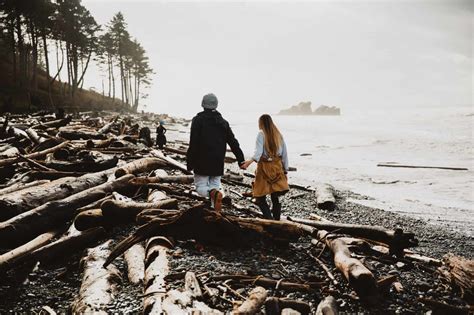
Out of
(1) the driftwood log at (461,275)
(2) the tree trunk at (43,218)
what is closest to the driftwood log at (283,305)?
(1) the driftwood log at (461,275)

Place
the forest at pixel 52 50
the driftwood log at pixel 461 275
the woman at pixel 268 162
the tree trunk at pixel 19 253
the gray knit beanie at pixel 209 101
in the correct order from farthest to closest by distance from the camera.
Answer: the forest at pixel 52 50 → the woman at pixel 268 162 → the gray knit beanie at pixel 209 101 → the tree trunk at pixel 19 253 → the driftwood log at pixel 461 275

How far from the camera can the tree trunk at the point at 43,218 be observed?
4.68 metres

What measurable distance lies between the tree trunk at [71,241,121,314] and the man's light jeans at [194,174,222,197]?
1.79 m

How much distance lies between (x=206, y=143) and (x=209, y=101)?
721 millimetres

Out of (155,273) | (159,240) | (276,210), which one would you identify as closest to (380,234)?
(276,210)

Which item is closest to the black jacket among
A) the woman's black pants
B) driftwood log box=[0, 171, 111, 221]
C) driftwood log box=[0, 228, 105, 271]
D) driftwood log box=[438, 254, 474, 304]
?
the woman's black pants

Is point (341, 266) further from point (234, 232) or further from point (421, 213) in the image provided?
point (421, 213)

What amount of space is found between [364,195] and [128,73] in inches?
2389

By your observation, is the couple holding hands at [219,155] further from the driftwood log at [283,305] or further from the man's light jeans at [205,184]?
the driftwood log at [283,305]

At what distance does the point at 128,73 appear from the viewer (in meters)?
63.0

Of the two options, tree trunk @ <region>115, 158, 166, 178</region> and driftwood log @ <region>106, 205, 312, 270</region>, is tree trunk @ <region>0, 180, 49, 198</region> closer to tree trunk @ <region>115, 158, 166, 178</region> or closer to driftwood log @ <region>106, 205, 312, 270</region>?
tree trunk @ <region>115, 158, 166, 178</region>

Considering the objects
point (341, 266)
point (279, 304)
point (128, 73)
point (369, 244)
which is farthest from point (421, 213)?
point (128, 73)

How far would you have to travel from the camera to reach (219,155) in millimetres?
5504

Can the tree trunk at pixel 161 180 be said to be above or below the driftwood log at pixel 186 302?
above
